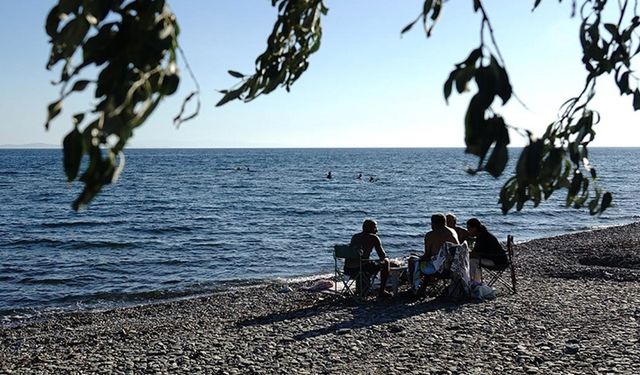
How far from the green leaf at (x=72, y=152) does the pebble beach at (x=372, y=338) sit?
6.66m

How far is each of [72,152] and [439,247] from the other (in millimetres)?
9818

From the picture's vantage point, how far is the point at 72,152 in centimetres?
127

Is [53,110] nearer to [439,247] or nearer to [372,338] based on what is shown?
[372,338]

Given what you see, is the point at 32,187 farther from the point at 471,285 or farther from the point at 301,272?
the point at 471,285

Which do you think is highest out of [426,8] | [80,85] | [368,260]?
[426,8]

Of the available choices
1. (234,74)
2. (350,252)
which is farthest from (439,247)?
(234,74)

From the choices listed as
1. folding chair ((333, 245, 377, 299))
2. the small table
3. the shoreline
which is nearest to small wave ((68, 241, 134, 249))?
the shoreline

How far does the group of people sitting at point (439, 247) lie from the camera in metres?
10.8

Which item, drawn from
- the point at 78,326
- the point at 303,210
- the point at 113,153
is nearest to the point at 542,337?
the point at 113,153

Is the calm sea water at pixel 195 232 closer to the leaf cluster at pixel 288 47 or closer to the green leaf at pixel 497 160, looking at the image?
the leaf cluster at pixel 288 47

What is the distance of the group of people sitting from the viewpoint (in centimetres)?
1077

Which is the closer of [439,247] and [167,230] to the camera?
[439,247]

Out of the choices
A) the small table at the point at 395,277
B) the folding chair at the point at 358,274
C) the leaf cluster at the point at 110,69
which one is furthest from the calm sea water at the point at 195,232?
the leaf cluster at the point at 110,69

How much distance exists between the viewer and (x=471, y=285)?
10.9m
